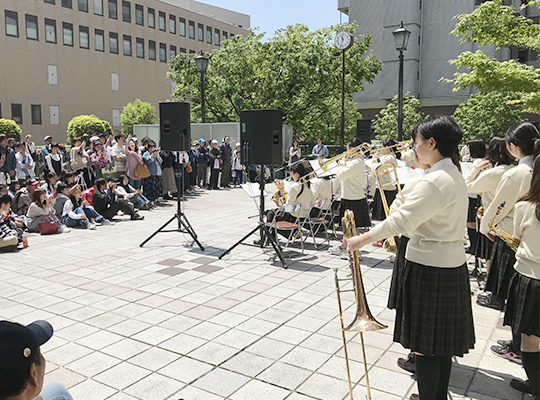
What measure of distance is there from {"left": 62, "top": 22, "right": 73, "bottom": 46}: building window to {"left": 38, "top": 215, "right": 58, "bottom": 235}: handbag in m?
36.4

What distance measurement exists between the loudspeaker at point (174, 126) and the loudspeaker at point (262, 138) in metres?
1.31

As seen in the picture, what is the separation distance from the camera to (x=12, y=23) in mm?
36281

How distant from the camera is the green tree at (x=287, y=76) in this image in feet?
74.2

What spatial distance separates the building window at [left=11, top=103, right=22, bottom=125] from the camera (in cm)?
3719

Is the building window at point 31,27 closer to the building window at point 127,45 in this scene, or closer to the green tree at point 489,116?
the building window at point 127,45

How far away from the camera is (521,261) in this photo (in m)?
3.19

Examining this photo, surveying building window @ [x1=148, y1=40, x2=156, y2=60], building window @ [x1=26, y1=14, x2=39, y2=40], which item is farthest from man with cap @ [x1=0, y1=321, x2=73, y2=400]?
building window @ [x1=148, y1=40, x2=156, y2=60]

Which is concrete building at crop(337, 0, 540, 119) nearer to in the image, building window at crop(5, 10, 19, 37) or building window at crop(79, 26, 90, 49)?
building window at crop(79, 26, 90, 49)

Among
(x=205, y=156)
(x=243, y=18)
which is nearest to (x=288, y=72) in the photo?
(x=205, y=156)

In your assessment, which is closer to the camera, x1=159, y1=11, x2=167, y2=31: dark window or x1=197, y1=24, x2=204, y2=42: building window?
x1=159, y1=11, x2=167, y2=31: dark window

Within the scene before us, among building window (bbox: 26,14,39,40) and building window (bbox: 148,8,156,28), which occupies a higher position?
building window (bbox: 148,8,156,28)

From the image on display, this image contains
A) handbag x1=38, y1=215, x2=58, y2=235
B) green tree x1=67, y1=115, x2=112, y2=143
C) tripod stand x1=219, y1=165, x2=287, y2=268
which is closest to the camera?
tripod stand x1=219, y1=165, x2=287, y2=268

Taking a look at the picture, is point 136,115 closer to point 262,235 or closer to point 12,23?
point 12,23

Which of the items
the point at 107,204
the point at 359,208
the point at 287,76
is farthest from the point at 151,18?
the point at 359,208
